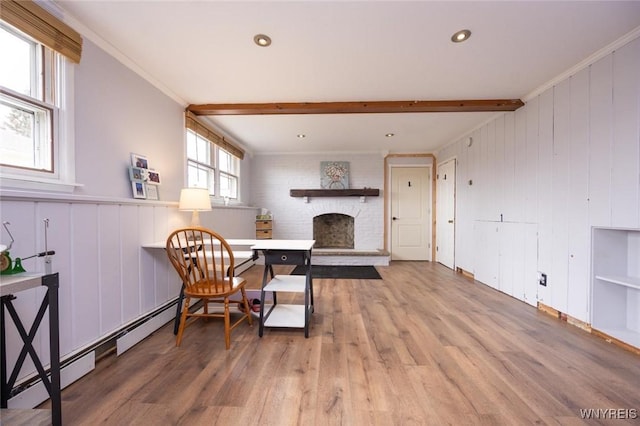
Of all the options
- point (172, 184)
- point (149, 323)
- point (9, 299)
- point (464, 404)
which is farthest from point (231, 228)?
point (464, 404)

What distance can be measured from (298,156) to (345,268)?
249 centimetres

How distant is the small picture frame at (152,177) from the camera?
2.18m

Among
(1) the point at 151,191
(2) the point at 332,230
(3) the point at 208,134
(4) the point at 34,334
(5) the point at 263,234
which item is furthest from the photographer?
(2) the point at 332,230

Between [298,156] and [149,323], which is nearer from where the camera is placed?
[149,323]

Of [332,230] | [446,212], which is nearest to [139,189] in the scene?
[332,230]

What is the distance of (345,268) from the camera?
4473 mm

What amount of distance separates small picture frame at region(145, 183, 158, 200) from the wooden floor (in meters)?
A: 1.16

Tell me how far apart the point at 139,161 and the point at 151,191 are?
0.27 metres

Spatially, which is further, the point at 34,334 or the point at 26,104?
the point at 26,104

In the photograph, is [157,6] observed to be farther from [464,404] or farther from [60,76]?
[464,404]

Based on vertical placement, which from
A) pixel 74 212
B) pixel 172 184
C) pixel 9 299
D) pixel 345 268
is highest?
pixel 172 184

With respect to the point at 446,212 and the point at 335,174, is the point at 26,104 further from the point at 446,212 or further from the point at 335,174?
the point at 446,212

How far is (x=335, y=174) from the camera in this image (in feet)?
17.1

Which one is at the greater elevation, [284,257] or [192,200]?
[192,200]
